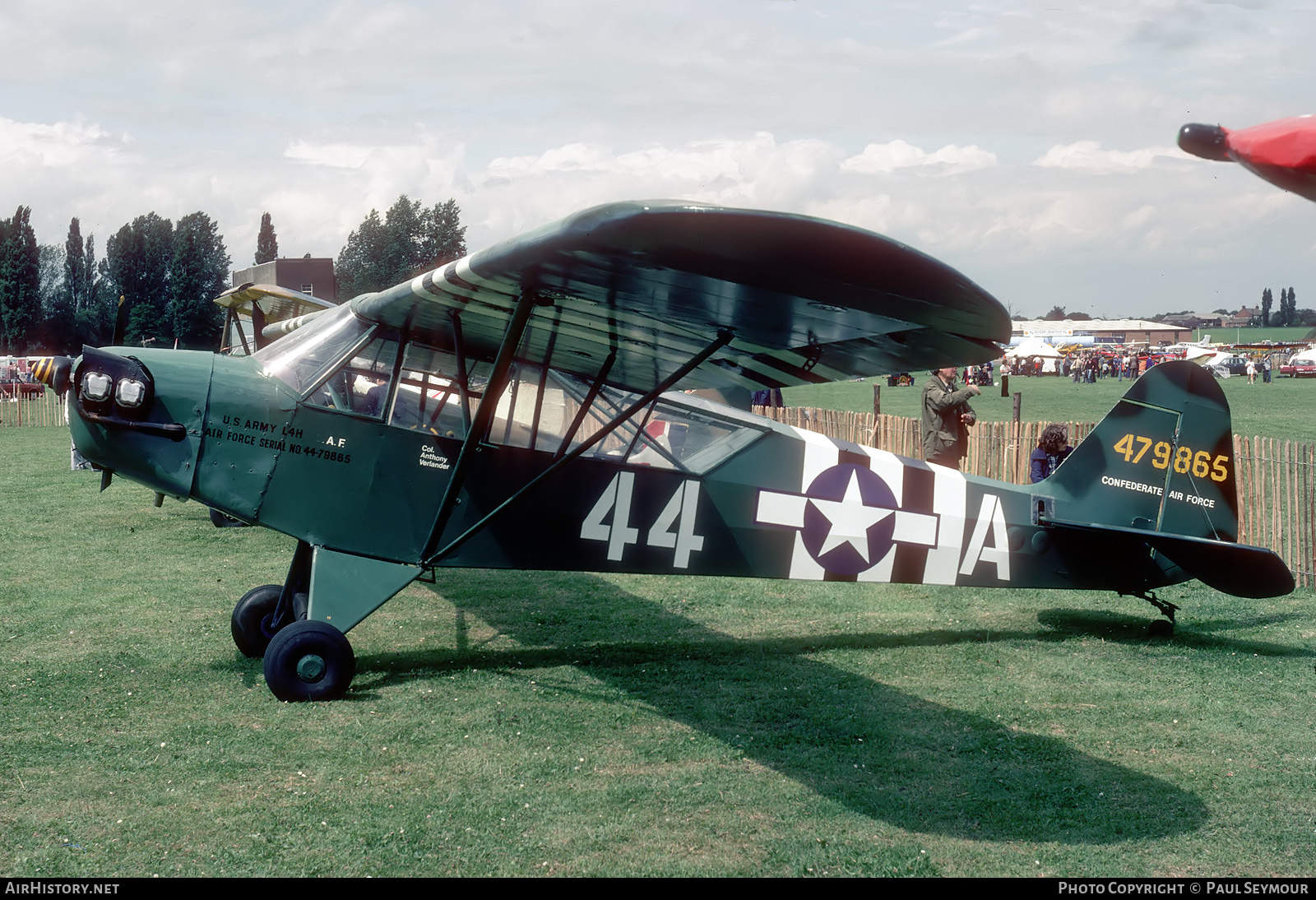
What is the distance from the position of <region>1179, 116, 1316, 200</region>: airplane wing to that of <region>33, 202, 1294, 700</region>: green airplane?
287 centimetres

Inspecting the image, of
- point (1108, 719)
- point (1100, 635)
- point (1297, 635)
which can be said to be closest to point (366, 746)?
point (1108, 719)

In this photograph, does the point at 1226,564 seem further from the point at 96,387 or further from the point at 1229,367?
the point at 1229,367

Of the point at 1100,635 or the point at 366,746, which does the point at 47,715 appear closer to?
the point at 366,746

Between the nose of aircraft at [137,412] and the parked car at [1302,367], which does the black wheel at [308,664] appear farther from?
the parked car at [1302,367]

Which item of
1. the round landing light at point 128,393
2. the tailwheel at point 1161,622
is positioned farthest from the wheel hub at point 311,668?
the tailwheel at point 1161,622

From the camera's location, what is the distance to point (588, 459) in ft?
22.0

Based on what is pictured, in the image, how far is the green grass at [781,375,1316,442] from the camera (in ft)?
88.9

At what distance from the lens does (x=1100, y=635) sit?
7566 mm

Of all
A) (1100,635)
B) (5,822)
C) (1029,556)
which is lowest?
(5,822)

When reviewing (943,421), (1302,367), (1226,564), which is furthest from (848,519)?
(1302,367)

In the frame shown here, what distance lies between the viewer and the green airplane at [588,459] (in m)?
5.43
